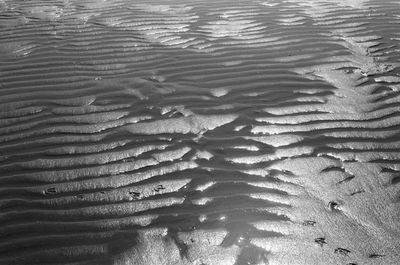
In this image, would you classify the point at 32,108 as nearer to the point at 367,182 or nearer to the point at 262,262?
the point at 262,262

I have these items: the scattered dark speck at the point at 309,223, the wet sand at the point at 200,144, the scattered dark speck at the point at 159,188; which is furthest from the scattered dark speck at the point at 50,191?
the scattered dark speck at the point at 309,223

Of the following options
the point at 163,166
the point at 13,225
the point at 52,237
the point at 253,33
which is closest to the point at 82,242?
the point at 52,237

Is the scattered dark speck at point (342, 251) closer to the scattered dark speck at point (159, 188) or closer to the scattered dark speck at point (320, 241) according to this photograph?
the scattered dark speck at point (320, 241)

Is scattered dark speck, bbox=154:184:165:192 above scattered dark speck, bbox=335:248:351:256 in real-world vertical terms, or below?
above

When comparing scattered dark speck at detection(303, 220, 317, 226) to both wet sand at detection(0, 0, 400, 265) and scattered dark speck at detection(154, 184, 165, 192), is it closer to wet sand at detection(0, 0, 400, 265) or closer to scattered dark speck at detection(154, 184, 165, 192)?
wet sand at detection(0, 0, 400, 265)

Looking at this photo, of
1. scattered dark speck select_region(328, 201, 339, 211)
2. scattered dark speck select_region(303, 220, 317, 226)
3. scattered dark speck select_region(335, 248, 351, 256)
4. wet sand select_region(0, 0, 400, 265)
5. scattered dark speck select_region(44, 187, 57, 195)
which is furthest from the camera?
scattered dark speck select_region(44, 187, 57, 195)

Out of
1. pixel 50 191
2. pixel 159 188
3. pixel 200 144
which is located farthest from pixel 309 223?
pixel 50 191

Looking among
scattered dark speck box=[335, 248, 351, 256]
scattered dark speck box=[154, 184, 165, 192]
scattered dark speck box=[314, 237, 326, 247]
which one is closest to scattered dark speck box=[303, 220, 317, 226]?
scattered dark speck box=[314, 237, 326, 247]

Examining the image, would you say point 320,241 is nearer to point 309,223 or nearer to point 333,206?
point 309,223
